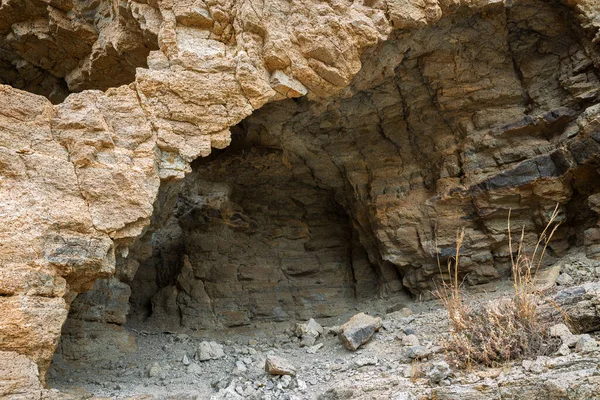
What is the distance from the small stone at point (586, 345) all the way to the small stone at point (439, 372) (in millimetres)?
836

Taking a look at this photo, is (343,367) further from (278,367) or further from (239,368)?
(239,368)

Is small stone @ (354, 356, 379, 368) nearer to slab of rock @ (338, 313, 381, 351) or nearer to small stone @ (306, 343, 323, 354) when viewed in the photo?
slab of rock @ (338, 313, 381, 351)

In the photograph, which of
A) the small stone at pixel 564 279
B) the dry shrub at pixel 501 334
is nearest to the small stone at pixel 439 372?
the dry shrub at pixel 501 334

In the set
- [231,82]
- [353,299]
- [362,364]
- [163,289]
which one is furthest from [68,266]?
[353,299]

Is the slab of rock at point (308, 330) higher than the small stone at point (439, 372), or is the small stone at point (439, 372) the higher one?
the slab of rock at point (308, 330)

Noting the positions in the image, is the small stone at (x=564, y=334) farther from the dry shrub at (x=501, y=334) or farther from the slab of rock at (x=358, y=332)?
the slab of rock at (x=358, y=332)

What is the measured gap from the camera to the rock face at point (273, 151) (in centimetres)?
336

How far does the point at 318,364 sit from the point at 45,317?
2.20 metres

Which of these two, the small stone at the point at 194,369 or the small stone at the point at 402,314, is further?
the small stone at the point at 402,314

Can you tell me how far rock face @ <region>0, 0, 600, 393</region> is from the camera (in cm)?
336

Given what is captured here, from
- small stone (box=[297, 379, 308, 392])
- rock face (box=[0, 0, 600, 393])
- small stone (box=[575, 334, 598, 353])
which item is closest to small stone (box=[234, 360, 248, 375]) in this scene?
small stone (box=[297, 379, 308, 392])

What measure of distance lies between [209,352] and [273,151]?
2682 millimetres

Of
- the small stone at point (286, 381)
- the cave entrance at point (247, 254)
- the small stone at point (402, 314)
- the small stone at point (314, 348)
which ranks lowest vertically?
the small stone at point (286, 381)

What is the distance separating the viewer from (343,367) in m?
3.77
